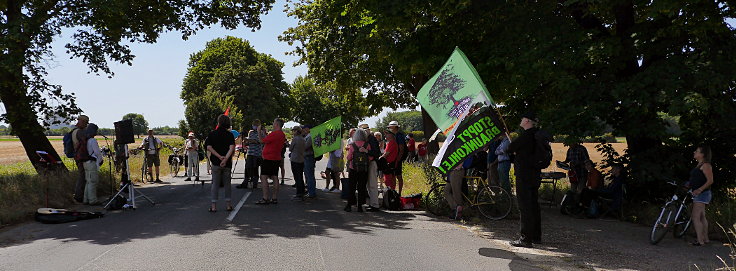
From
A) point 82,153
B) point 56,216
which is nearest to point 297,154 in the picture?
point 82,153

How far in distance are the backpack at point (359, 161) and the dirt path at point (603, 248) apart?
8.93 ft

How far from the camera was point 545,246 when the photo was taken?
25.1ft

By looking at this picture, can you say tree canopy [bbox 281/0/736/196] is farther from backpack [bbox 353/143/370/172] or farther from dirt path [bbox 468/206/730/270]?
backpack [bbox 353/143/370/172]

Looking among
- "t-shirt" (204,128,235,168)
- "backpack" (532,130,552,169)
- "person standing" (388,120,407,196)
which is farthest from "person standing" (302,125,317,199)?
"backpack" (532,130,552,169)

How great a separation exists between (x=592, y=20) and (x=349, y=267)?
814 cm

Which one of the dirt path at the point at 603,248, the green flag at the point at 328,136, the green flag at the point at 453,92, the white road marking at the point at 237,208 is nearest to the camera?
the dirt path at the point at 603,248

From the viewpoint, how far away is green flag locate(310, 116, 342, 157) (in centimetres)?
1370

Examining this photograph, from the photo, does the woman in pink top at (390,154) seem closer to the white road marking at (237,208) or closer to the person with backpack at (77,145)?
the white road marking at (237,208)

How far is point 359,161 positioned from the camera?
11.1 m

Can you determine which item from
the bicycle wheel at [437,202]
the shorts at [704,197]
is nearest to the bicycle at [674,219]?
the shorts at [704,197]

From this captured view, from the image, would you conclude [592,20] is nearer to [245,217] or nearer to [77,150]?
[245,217]

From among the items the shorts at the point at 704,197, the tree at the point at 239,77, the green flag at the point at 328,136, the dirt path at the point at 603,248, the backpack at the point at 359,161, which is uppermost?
the tree at the point at 239,77

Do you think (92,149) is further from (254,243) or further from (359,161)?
(254,243)

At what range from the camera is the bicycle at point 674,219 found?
25.9ft
